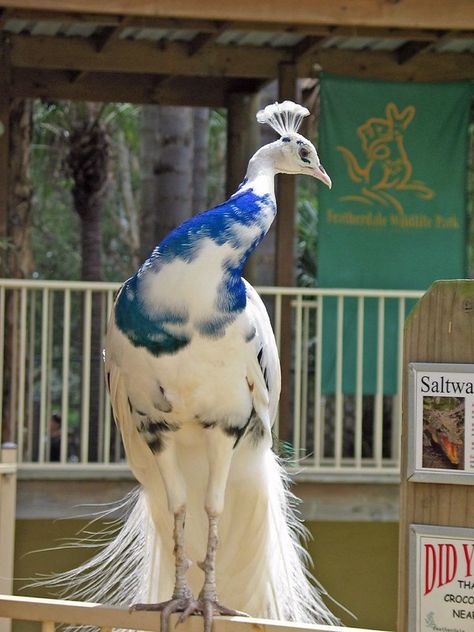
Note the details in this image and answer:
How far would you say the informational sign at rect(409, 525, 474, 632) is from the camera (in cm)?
249

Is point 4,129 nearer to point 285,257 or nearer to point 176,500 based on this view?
point 285,257

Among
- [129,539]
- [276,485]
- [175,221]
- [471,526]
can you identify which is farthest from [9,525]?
[175,221]

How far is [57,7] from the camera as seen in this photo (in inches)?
246

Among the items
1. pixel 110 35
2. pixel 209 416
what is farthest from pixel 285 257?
pixel 209 416

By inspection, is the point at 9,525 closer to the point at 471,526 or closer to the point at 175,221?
the point at 471,526

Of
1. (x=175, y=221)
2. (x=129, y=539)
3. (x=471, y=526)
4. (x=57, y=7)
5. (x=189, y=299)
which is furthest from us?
(x=175, y=221)

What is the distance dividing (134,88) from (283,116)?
5679 millimetres

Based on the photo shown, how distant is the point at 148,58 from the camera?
8.29 meters

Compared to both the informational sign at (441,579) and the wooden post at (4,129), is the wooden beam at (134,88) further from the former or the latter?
the informational sign at (441,579)

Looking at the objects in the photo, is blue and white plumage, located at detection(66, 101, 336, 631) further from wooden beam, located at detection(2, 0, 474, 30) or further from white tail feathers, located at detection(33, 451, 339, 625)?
wooden beam, located at detection(2, 0, 474, 30)

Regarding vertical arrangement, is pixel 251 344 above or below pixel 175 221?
below

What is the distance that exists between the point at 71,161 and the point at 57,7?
7.45 m

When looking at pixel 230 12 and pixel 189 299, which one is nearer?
pixel 189 299

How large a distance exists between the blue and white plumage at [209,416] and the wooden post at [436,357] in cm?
81
